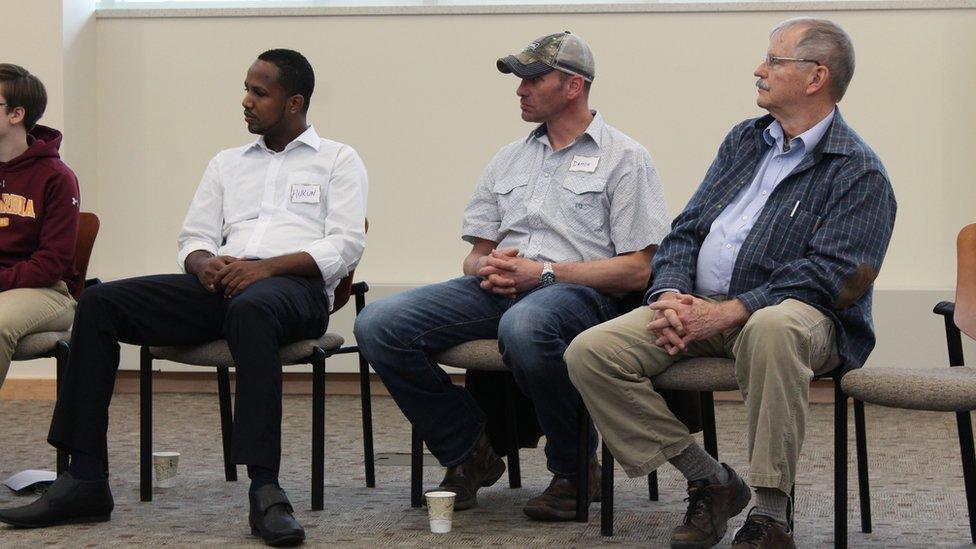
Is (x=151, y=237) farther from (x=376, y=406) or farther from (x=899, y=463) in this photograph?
(x=899, y=463)

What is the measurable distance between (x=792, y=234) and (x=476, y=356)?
0.82 meters

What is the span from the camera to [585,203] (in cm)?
321

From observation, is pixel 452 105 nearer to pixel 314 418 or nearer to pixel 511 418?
pixel 511 418

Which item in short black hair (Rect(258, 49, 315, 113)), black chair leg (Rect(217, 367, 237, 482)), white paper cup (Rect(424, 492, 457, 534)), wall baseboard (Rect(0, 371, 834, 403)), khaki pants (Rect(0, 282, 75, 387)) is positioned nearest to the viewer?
white paper cup (Rect(424, 492, 457, 534))

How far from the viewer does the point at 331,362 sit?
18.2 feet

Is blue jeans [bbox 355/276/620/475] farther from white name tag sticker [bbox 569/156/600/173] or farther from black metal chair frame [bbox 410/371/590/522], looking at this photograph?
white name tag sticker [bbox 569/156/600/173]

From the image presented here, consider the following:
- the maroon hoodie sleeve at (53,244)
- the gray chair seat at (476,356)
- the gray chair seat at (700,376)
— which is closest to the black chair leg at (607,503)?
the gray chair seat at (700,376)

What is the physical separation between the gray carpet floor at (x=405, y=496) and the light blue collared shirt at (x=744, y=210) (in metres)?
0.61

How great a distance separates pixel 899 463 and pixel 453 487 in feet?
5.16

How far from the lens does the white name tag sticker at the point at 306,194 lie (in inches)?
132

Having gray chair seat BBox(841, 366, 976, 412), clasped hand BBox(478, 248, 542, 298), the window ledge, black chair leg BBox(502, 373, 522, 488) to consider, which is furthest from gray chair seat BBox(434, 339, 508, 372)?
the window ledge

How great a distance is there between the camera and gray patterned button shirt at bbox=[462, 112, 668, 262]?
3160 millimetres

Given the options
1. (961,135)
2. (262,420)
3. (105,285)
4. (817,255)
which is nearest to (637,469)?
(817,255)

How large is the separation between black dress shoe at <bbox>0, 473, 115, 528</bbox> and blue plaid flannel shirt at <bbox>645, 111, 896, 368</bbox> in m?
1.42
